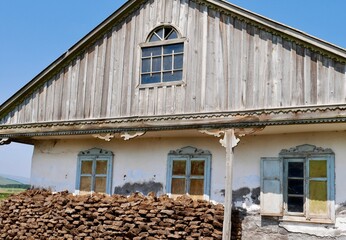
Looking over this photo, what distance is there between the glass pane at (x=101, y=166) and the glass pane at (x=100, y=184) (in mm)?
195

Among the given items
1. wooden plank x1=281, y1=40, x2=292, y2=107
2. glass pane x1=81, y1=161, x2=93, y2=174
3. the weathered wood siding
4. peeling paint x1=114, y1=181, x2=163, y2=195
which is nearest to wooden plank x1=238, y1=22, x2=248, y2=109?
the weathered wood siding

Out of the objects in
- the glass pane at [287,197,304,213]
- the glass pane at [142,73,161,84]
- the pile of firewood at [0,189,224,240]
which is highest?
the glass pane at [142,73,161,84]

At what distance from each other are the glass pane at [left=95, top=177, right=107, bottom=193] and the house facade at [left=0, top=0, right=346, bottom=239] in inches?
1.1

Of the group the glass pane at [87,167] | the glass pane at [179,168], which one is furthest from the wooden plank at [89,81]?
the glass pane at [179,168]

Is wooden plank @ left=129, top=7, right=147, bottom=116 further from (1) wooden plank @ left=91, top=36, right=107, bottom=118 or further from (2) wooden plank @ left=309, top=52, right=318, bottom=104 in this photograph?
(2) wooden plank @ left=309, top=52, right=318, bottom=104

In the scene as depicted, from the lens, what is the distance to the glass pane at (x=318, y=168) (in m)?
9.37

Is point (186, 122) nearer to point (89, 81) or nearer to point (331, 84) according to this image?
point (331, 84)

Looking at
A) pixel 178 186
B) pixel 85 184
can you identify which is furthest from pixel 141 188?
pixel 85 184

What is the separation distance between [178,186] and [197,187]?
52 centimetres

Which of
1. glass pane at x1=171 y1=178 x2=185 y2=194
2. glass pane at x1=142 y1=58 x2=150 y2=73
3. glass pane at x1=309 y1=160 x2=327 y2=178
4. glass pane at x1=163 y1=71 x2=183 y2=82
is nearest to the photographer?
glass pane at x1=309 y1=160 x2=327 y2=178

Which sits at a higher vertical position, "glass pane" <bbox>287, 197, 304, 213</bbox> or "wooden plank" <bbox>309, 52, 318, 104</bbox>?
"wooden plank" <bbox>309, 52, 318, 104</bbox>

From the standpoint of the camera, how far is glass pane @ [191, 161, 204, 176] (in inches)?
425

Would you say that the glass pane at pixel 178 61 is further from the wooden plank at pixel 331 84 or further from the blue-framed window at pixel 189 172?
the wooden plank at pixel 331 84

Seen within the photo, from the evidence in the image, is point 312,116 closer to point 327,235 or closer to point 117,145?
point 327,235
